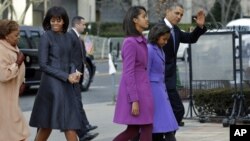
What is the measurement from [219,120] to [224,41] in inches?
51.7

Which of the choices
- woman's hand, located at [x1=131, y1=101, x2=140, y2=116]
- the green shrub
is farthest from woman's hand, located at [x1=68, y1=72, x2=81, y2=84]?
the green shrub

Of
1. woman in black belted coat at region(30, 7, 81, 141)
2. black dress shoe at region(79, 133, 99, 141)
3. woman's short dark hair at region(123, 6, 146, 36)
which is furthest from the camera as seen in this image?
black dress shoe at region(79, 133, 99, 141)

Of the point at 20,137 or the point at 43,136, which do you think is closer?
the point at 20,137

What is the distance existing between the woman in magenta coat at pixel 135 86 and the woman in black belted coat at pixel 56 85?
66cm

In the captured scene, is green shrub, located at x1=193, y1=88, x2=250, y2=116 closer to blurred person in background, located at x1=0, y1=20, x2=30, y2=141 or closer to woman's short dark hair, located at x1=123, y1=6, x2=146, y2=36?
woman's short dark hair, located at x1=123, y1=6, x2=146, y2=36

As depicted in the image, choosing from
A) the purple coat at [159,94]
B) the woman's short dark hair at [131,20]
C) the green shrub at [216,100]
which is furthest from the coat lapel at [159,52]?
the green shrub at [216,100]

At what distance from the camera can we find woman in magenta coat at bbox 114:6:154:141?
24.5 feet

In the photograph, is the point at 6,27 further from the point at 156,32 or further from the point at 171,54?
the point at 171,54

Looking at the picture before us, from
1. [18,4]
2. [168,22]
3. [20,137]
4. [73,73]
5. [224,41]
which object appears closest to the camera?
[20,137]

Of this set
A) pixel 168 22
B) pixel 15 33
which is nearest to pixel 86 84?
pixel 168 22

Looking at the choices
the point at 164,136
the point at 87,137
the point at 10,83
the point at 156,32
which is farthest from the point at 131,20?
the point at 87,137

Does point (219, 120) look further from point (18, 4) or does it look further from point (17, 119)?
point (18, 4)

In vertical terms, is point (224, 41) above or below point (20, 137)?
above

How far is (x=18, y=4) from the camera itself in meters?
49.1
